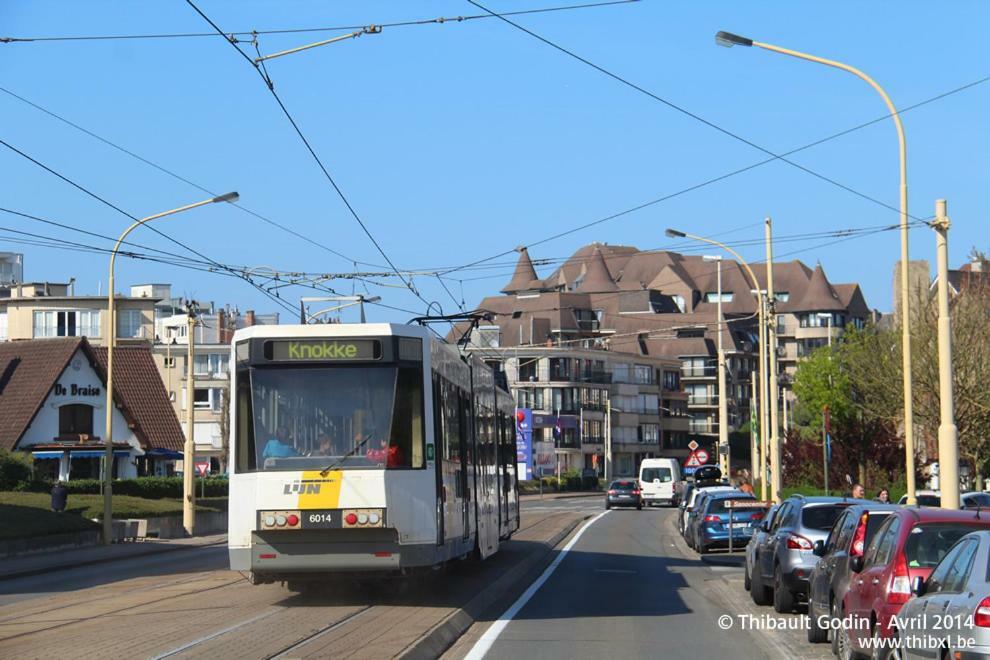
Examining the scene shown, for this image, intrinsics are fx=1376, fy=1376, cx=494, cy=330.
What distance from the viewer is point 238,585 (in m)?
22.2

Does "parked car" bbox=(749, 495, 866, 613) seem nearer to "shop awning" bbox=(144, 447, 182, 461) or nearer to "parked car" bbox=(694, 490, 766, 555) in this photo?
"parked car" bbox=(694, 490, 766, 555)

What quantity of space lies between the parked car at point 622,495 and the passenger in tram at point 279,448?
53.4m

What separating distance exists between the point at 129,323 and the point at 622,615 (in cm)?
8683

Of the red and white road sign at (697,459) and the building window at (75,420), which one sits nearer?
the red and white road sign at (697,459)

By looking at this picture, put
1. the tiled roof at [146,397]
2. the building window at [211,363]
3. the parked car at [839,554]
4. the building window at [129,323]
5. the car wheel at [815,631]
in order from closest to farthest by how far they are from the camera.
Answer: the parked car at [839,554]
the car wheel at [815,631]
the tiled roof at [146,397]
the building window at [129,323]
the building window at [211,363]

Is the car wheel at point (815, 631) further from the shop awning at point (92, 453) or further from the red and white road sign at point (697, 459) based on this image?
the shop awning at point (92, 453)

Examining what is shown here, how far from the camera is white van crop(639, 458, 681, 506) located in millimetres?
73688

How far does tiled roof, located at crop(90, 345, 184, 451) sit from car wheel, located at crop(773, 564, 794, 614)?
51.2 meters

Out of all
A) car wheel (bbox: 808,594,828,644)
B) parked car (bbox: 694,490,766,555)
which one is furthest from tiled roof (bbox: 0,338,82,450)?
car wheel (bbox: 808,594,828,644)

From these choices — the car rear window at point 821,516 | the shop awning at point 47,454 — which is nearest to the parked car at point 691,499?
the car rear window at point 821,516

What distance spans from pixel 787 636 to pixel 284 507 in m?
6.04

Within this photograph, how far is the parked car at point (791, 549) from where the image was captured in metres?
17.5

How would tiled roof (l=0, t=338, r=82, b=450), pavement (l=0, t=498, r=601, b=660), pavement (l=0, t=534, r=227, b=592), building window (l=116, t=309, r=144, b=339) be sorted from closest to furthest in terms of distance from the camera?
1. pavement (l=0, t=498, r=601, b=660)
2. pavement (l=0, t=534, r=227, b=592)
3. tiled roof (l=0, t=338, r=82, b=450)
4. building window (l=116, t=309, r=144, b=339)

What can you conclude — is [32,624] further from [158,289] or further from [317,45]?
[158,289]
